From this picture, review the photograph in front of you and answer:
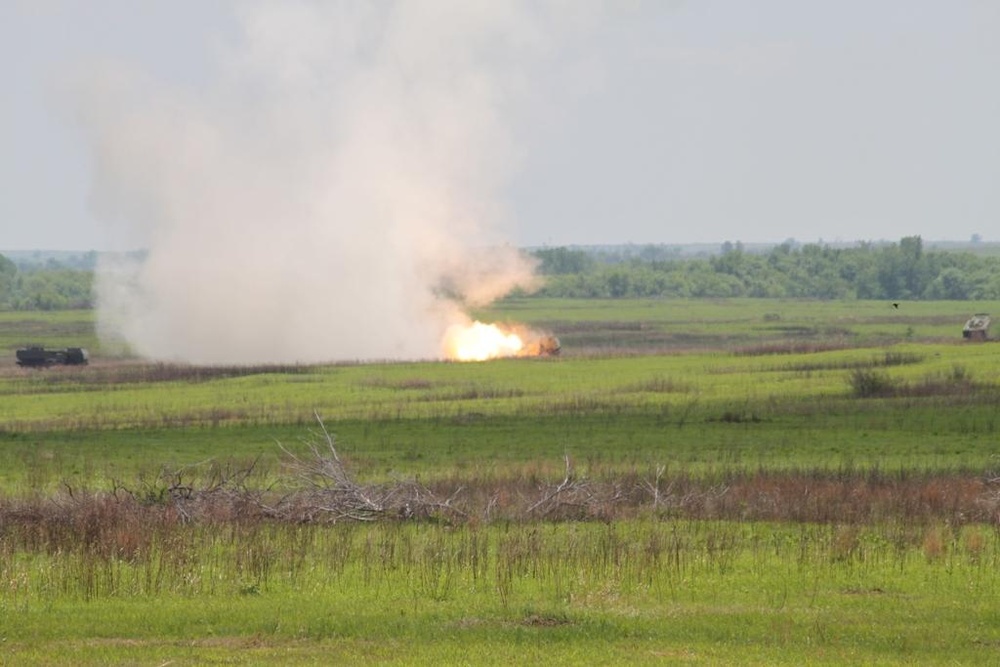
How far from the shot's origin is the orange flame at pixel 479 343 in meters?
101

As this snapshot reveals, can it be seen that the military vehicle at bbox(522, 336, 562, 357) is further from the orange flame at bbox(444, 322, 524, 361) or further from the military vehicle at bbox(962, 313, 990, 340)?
the military vehicle at bbox(962, 313, 990, 340)

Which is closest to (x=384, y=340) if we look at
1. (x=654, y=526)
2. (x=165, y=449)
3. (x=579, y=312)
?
(x=165, y=449)

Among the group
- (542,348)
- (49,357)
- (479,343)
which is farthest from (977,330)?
(49,357)

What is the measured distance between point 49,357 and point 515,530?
72806 millimetres

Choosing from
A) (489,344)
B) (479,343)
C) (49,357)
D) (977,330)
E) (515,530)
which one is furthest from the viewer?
(977,330)

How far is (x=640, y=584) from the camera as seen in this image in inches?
995

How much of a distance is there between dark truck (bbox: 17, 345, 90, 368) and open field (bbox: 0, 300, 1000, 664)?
3052 cm

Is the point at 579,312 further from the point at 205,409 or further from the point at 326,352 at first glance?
the point at 205,409

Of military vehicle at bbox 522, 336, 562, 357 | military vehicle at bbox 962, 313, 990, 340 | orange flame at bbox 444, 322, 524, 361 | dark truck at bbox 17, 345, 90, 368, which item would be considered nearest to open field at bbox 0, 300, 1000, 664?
dark truck at bbox 17, 345, 90, 368

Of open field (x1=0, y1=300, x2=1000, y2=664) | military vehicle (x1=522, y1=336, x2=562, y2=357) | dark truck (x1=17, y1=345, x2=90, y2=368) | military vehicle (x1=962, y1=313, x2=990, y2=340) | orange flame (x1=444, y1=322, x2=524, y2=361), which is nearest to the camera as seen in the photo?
open field (x1=0, y1=300, x2=1000, y2=664)

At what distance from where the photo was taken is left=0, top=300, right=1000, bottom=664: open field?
2164 cm

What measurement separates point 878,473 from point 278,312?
216 feet

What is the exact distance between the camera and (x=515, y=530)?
105 ft

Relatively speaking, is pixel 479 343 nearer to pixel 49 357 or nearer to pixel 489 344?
pixel 489 344
